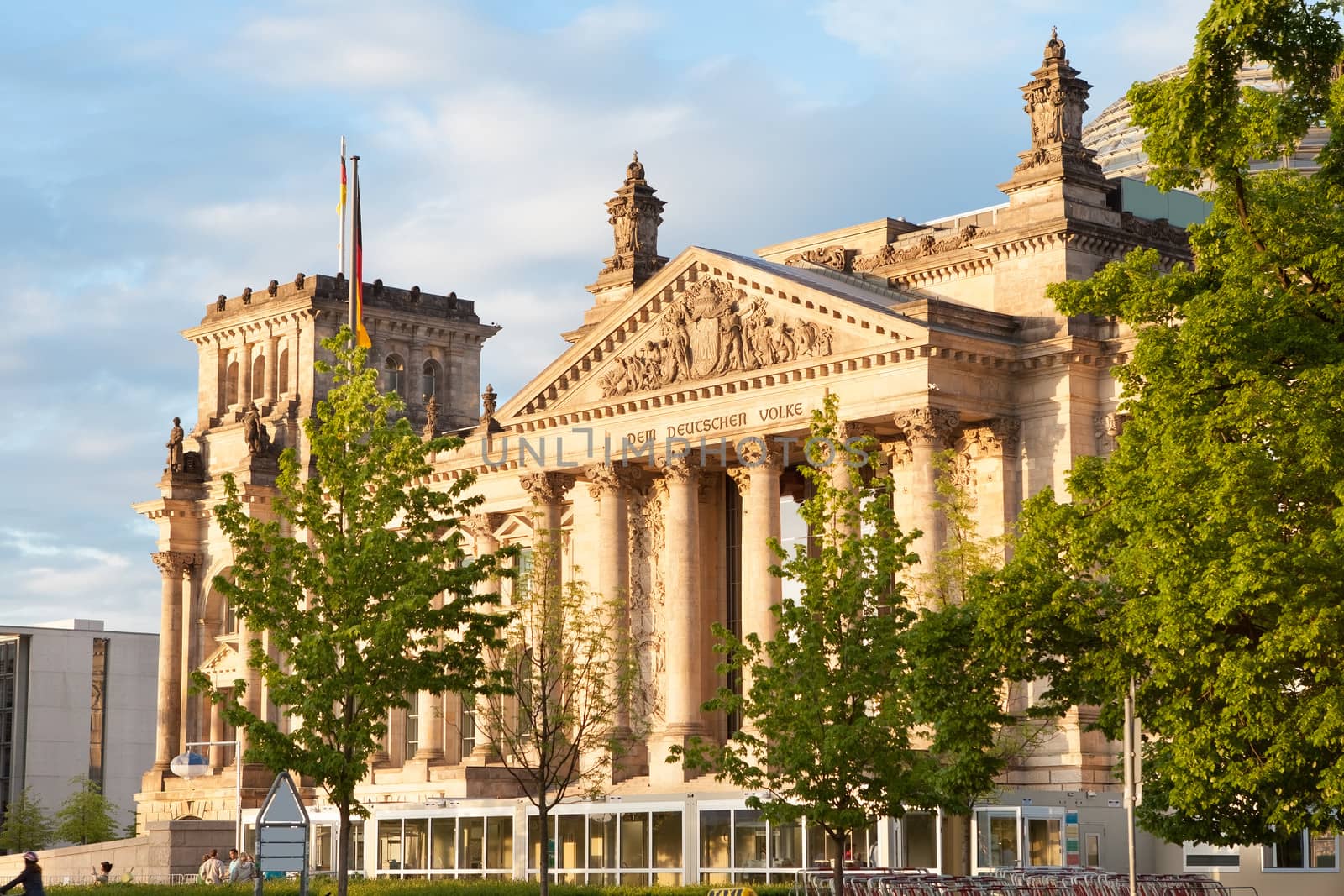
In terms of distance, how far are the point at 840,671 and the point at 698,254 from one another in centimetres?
2759

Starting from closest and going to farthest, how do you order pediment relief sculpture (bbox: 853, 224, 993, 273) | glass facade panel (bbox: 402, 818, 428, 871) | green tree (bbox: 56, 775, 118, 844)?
glass facade panel (bbox: 402, 818, 428, 871), pediment relief sculpture (bbox: 853, 224, 993, 273), green tree (bbox: 56, 775, 118, 844)

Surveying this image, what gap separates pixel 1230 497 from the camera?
32.5m

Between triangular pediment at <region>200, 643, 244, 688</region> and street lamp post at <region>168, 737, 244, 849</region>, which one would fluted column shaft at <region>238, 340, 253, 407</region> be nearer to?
triangular pediment at <region>200, 643, 244, 688</region>

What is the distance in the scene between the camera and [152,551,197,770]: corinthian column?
95688mm

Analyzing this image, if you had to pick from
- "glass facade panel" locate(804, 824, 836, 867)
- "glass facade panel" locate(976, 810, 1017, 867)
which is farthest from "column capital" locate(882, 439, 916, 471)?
"glass facade panel" locate(976, 810, 1017, 867)

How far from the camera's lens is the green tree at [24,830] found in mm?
121688

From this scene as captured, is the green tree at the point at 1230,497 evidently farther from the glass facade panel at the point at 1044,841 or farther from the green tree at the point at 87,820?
the green tree at the point at 87,820

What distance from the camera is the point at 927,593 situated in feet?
170

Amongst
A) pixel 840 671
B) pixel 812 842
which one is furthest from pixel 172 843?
pixel 840 671

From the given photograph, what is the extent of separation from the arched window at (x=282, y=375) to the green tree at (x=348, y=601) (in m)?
50.2

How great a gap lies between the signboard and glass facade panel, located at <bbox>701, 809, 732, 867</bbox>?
26758mm

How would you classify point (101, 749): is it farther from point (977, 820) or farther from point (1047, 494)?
point (1047, 494)

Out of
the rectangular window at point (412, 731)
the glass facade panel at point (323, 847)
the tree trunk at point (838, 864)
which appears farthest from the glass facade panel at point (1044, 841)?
the rectangular window at point (412, 731)

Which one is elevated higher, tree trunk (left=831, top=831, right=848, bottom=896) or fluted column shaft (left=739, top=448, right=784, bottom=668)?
fluted column shaft (left=739, top=448, right=784, bottom=668)
